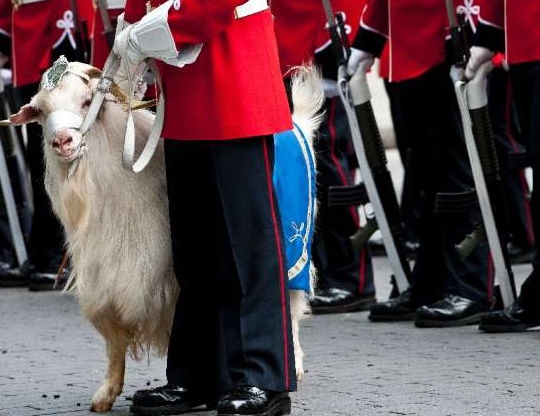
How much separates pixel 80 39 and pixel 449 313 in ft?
8.07

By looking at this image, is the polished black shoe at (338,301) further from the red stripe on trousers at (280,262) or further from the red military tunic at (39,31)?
the red stripe on trousers at (280,262)

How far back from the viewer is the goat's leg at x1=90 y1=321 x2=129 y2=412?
16.7 ft

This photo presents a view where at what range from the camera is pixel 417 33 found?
6.66 metres

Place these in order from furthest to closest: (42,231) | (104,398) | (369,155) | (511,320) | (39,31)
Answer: (42,231)
(39,31)
(369,155)
(511,320)
(104,398)

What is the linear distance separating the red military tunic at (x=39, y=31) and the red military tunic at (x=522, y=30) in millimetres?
2741

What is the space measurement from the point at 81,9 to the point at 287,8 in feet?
5.29

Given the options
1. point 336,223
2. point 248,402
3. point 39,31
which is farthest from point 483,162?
point 39,31

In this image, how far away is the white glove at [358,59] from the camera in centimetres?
683

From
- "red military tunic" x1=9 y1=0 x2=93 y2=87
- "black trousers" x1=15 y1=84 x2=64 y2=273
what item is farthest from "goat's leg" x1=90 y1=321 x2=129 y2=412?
"black trousers" x1=15 y1=84 x2=64 y2=273

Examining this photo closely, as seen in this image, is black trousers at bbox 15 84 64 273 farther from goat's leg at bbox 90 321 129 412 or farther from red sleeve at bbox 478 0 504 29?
goat's leg at bbox 90 321 129 412

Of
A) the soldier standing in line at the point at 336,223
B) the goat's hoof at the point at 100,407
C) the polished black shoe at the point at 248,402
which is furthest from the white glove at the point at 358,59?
the polished black shoe at the point at 248,402

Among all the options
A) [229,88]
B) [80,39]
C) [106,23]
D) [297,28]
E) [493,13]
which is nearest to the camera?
[229,88]

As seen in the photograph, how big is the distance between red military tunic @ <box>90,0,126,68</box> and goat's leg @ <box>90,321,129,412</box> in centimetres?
145

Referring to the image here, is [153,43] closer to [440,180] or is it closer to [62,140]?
[62,140]
